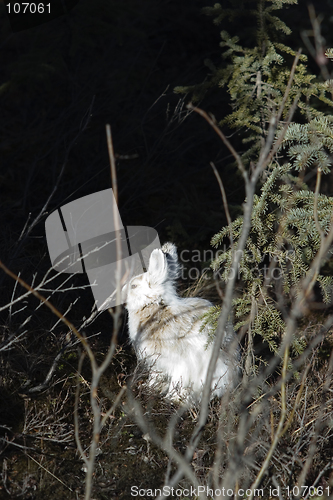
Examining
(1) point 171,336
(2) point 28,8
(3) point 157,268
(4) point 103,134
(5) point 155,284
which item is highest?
(2) point 28,8

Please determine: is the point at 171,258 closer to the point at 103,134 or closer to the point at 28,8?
the point at 103,134

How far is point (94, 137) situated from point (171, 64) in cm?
274

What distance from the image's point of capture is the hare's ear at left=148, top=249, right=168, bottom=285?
166 inches

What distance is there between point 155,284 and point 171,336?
52 centimetres

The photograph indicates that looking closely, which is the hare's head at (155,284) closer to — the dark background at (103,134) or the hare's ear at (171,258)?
the hare's ear at (171,258)

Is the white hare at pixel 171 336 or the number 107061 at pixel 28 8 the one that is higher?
the number 107061 at pixel 28 8

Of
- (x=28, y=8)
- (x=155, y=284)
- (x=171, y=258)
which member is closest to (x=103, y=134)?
(x=28, y=8)

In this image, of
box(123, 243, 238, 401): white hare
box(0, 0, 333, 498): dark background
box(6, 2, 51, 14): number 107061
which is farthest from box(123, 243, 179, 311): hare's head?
box(6, 2, 51, 14): number 107061

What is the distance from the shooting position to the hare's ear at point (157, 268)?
4.22 m

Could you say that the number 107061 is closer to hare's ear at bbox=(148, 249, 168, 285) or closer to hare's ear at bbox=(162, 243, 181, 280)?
hare's ear at bbox=(162, 243, 181, 280)

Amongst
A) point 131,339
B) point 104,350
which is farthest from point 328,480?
point 104,350

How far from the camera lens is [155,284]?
4387 millimetres

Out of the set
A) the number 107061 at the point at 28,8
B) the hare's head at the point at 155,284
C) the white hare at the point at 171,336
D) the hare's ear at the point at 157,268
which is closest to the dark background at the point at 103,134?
the number 107061 at the point at 28,8

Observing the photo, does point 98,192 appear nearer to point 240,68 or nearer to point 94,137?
point 94,137
